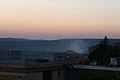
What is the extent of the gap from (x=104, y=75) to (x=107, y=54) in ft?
91.5

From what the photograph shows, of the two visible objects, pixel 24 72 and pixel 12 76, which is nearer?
pixel 24 72

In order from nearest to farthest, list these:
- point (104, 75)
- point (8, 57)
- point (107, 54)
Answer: point (104, 75) < point (8, 57) < point (107, 54)

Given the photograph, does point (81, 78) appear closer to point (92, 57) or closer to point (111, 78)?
point (111, 78)

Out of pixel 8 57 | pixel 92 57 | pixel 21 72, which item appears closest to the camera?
pixel 21 72

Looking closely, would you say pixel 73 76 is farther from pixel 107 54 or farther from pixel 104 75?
pixel 107 54

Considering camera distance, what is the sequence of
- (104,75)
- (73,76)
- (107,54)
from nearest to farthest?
(104,75) < (73,76) < (107,54)

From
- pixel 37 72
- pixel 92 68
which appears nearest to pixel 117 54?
pixel 92 68

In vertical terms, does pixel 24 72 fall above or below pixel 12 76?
above

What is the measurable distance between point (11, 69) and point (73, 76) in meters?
6.73

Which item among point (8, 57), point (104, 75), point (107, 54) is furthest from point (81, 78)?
point (107, 54)

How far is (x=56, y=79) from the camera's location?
111ft

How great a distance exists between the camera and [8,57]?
37.6 m

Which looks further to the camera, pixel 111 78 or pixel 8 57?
pixel 8 57

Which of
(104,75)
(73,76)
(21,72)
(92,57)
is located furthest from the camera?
(92,57)
